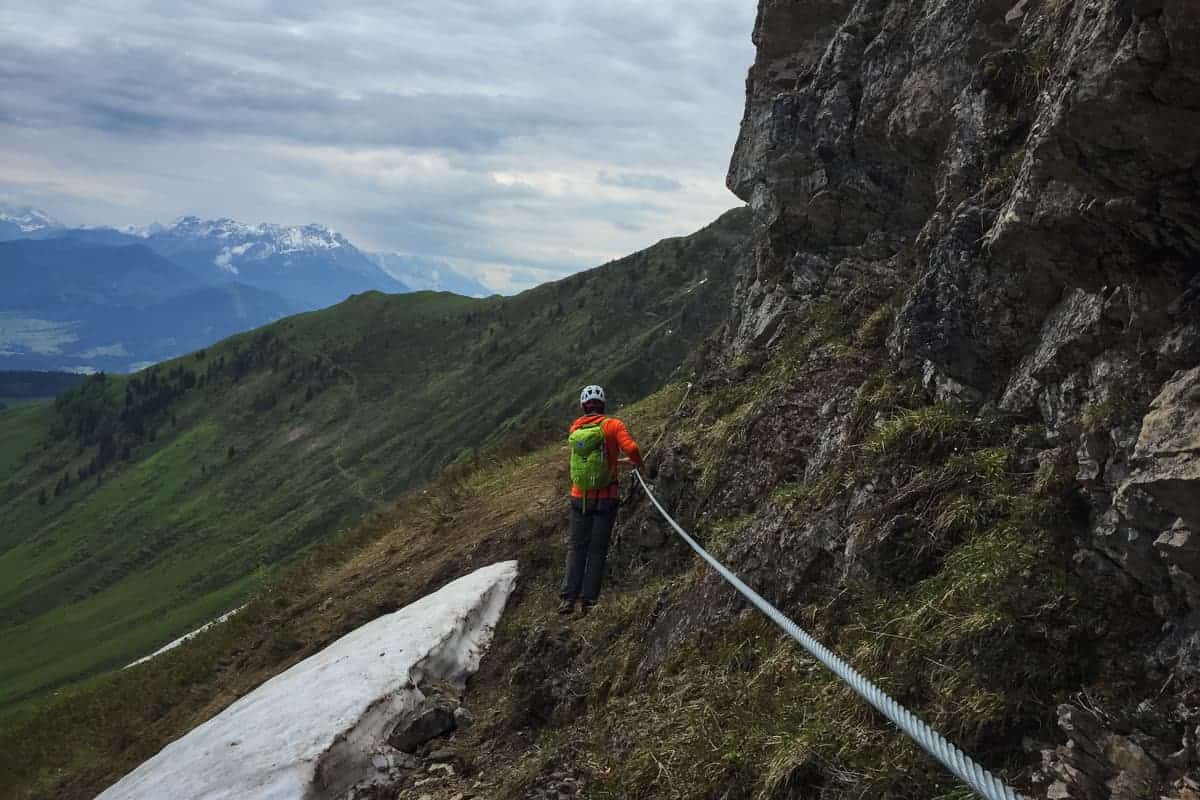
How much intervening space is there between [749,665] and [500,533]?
32.8ft

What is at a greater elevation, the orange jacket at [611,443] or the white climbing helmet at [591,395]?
the white climbing helmet at [591,395]

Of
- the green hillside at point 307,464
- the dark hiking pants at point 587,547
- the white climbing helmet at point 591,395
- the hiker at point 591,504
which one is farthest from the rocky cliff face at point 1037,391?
the green hillside at point 307,464

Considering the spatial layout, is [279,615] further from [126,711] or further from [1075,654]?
[1075,654]

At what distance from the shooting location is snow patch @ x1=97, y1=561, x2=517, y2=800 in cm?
865

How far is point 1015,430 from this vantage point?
6.22 m

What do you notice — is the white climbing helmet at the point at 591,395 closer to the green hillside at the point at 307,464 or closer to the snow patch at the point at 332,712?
the snow patch at the point at 332,712

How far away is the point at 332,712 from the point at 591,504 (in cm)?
408

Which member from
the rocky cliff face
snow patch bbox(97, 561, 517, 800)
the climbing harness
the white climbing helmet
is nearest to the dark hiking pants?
the rocky cliff face

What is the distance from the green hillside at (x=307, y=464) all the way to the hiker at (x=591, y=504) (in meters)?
78.3

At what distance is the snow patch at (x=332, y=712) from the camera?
340 inches

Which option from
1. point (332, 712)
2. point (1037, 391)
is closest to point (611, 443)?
point (332, 712)

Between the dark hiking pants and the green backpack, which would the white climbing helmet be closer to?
the green backpack

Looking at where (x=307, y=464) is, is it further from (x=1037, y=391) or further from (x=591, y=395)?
(x=1037, y=391)

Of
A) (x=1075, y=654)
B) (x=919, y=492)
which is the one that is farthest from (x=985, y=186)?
(x=1075, y=654)
